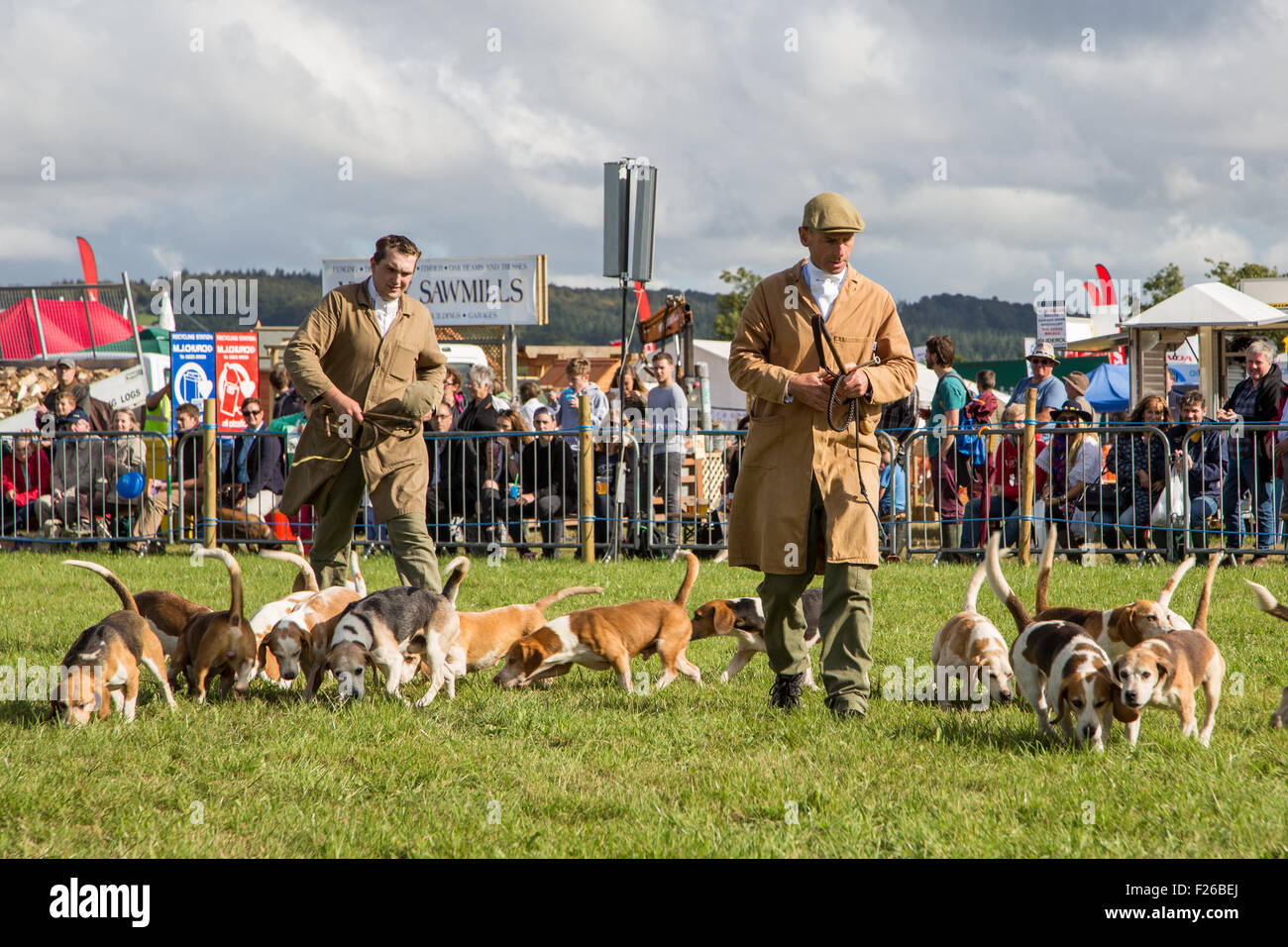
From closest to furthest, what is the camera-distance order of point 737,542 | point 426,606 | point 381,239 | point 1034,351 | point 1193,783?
point 1193,783 → point 737,542 → point 426,606 → point 381,239 → point 1034,351

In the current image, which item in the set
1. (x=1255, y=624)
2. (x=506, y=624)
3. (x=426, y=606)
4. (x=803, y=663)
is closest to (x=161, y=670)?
(x=426, y=606)

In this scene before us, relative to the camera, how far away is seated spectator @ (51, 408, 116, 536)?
13.8 m

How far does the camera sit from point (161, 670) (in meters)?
5.58

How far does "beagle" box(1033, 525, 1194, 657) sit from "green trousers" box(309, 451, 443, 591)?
10.5 ft

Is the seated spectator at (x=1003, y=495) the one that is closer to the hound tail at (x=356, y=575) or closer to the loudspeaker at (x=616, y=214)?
the loudspeaker at (x=616, y=214)

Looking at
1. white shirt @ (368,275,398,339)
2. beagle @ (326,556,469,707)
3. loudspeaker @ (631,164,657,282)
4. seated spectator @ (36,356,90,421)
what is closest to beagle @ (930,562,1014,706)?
beagle @ (326,556,469,707)

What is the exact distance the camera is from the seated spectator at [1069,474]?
38.3 ft

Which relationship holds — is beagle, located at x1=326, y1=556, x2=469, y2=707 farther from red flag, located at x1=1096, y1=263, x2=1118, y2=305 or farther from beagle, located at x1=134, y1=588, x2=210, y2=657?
red flag, located at x1=1096, y1=263, x2=1118, y2=305

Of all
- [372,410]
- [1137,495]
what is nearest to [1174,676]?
[372,410]

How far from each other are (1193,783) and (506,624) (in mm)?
3625

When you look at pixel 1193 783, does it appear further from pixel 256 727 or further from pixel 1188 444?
pixel 1188 444

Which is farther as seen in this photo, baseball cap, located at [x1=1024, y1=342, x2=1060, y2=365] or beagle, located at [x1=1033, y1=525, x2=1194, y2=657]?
baseball cap, located at [x1=1024, y1=342, x2=1060, y2=365]

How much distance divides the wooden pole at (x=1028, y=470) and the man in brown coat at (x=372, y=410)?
6.67 metres

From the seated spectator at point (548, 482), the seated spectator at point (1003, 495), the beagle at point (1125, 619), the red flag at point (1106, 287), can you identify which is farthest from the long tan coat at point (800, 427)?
the red flag at point (1106, 287)
